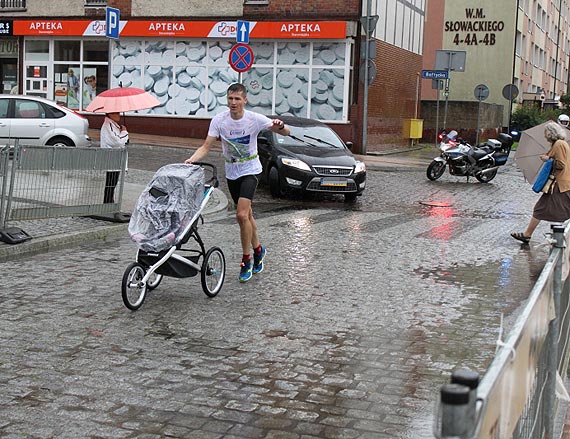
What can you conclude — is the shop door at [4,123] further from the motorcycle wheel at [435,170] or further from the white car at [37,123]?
the motorcycle wheel at [435,170]

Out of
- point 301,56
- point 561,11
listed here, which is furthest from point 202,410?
point 561,11

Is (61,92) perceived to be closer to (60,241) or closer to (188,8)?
(188,8)

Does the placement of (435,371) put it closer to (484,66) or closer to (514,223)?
(514,223)

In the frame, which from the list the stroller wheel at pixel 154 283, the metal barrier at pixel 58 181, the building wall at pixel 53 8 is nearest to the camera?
the stroller wheel at pixel 154 283

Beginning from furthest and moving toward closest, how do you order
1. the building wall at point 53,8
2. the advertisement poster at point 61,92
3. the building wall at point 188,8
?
the advertisement poster at point 61,92
the building wall at point 53,8
the building wall at point 188,8

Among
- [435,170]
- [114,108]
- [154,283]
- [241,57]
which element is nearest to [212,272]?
[154,283]

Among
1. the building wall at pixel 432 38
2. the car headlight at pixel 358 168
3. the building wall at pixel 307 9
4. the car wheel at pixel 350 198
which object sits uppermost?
the building wall at pixel 432 38

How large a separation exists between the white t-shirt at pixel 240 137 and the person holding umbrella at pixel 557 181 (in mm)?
4712

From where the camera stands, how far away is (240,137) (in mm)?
8367

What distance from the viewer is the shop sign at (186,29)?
92.3 feet

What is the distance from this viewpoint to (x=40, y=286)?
827cm

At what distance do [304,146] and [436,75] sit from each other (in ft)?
53.5

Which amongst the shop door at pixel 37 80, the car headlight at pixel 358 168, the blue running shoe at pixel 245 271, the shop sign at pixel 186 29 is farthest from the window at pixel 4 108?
the shop door at pixel 37 80

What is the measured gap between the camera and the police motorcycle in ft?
71.4
